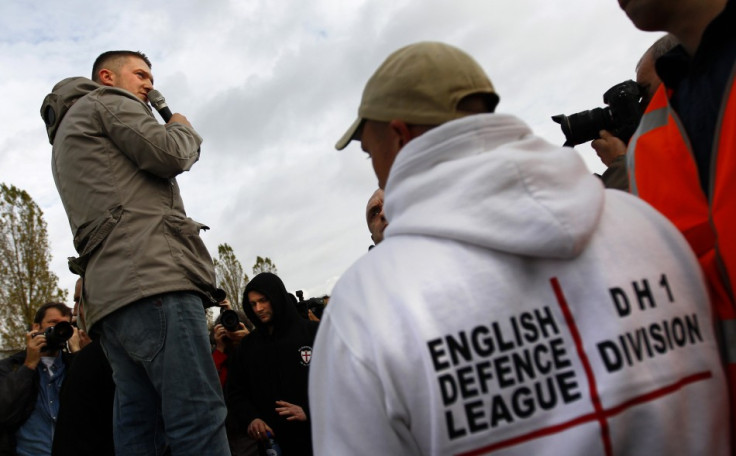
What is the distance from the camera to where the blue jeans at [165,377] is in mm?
2420

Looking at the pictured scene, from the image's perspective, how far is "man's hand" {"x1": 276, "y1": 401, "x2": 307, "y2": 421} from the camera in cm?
448

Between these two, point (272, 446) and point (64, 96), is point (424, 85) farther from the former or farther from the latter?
point (272, 446)

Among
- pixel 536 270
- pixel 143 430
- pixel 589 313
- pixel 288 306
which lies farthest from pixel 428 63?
pixel 288 306

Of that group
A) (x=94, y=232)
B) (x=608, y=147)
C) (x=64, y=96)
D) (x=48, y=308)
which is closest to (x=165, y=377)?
(x=94, y=232)

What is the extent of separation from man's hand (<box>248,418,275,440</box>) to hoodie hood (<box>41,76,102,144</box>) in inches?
106

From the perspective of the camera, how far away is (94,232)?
2.59m

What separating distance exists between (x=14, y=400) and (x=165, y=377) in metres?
2.65

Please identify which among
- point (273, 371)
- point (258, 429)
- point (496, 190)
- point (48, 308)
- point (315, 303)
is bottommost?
point (258, 429)

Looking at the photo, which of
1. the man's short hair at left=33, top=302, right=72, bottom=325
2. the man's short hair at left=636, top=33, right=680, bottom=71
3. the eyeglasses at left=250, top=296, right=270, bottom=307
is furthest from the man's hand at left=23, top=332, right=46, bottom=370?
the man's short hair at left=636, top=33, right=680, bottom=71

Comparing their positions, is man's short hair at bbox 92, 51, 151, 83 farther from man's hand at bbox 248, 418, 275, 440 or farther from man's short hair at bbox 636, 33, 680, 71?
man's hand at bbox 248, 418, 275, 440

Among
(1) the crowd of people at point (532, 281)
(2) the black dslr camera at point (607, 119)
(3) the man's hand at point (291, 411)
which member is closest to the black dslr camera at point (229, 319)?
(3) the man's hand at point (291, 411)

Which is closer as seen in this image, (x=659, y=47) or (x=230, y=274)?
(x=659, y=47)

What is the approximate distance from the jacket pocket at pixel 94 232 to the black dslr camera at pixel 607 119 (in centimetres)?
204

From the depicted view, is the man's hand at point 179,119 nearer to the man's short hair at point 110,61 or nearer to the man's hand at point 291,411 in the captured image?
the man's short hair at point 110,61
